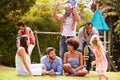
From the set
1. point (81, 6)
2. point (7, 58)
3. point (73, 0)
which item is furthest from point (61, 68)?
point (81, 6)

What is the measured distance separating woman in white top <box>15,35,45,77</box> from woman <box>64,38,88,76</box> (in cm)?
65

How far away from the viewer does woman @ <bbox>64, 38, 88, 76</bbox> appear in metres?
10.9

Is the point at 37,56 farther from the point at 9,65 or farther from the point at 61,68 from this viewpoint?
the point at 61,68

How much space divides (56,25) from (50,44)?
86 centimetres

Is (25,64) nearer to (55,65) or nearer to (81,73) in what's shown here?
(55,65)

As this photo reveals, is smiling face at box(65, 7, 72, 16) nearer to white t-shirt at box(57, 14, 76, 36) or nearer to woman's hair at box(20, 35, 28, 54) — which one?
white t-shirt at box(57, 14, 76, 36)

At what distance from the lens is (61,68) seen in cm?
1102

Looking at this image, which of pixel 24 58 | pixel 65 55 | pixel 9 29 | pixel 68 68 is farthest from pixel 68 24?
pixel 9 29

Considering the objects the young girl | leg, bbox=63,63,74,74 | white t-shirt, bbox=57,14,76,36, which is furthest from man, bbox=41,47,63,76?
the young girl

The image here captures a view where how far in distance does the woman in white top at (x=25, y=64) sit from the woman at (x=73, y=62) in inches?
25.7

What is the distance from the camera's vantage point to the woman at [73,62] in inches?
428

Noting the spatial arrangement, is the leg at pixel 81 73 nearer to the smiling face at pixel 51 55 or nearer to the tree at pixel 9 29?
the smiling face at pixel 51 55

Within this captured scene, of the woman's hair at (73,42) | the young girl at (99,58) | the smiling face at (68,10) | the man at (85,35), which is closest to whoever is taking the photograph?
the young girl at (99,58)

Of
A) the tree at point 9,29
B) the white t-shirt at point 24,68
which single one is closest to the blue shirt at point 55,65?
the white t-shirt at point 24,68
